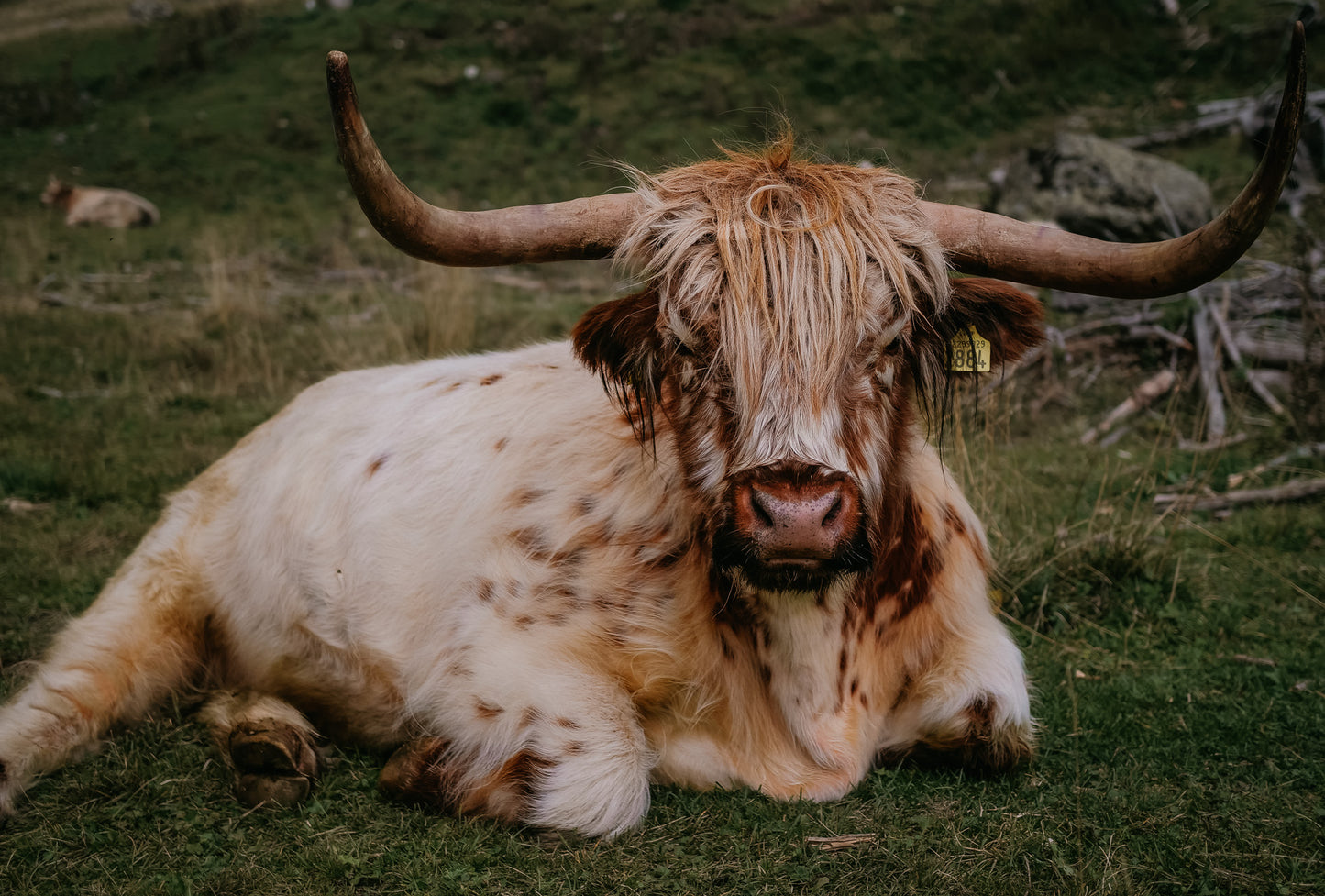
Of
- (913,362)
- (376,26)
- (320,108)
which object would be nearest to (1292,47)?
(913,362)

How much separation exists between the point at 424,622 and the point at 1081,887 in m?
2.08

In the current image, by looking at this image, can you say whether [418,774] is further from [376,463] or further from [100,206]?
[100,206]

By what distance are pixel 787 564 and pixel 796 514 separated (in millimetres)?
121

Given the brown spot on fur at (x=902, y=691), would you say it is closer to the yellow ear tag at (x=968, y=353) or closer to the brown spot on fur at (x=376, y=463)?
the yellow ear tag at (x=968, y=353)

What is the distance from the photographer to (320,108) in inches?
730

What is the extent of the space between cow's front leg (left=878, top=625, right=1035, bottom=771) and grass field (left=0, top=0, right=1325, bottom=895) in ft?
0.30

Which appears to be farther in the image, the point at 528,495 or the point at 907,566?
the point at 528,495

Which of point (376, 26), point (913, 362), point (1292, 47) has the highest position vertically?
point (376, 26)

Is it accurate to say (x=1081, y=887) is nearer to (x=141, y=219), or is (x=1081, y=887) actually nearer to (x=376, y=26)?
(x=141, y=219)

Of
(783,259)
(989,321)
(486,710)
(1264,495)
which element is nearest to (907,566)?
(989,321)

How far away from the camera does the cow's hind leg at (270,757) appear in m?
3.32

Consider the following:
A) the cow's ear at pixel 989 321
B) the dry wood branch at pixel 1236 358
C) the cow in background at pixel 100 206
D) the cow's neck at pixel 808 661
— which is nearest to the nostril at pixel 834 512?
the cow's neck at pixel 808 661

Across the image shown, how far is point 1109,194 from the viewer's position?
10.2 metres

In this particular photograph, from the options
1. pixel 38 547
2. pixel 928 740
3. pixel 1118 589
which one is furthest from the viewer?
pixel 38 547
